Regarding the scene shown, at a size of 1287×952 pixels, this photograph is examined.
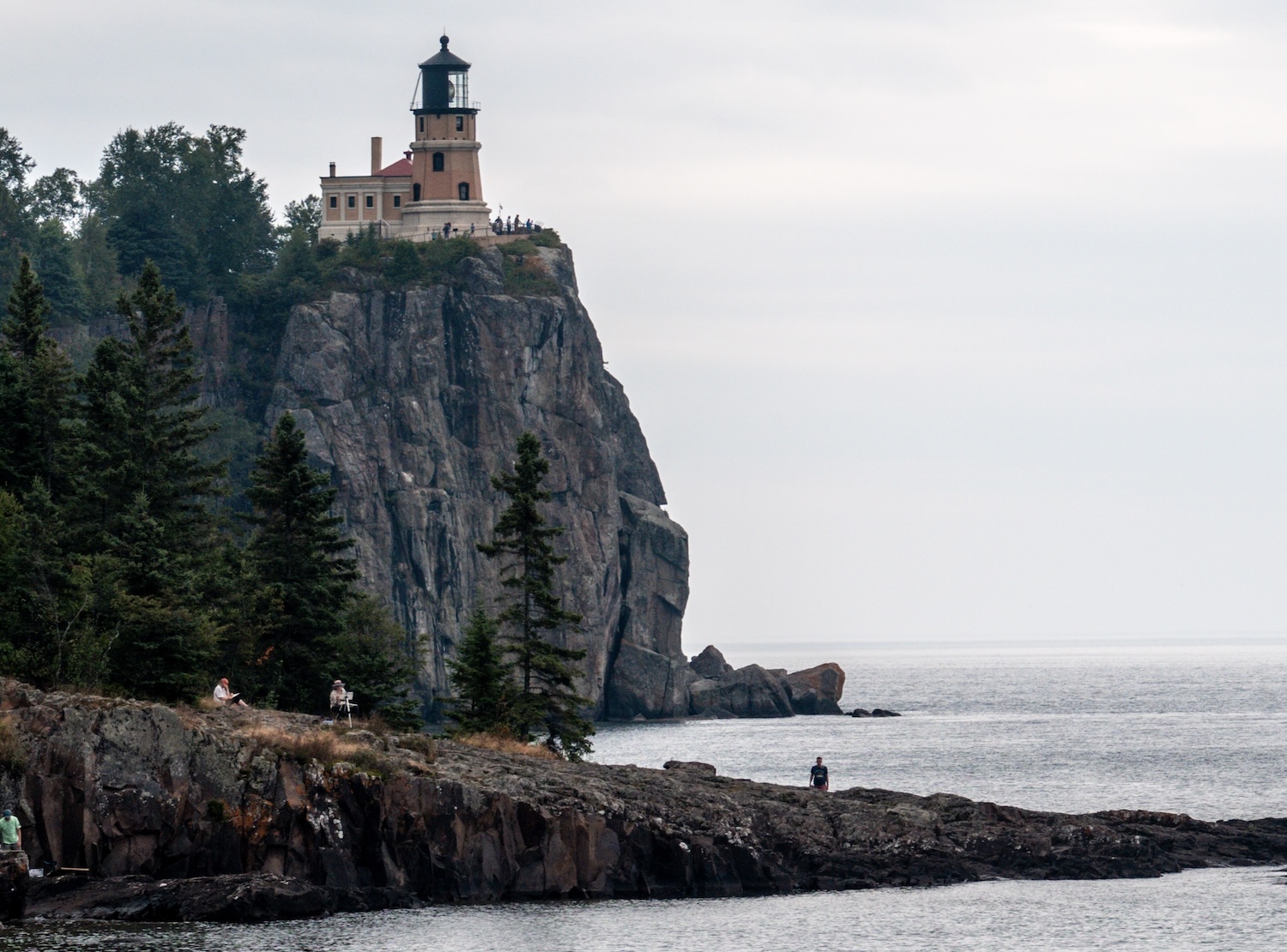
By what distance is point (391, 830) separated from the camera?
53719mm

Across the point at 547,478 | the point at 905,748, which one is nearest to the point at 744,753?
the point at 905,748

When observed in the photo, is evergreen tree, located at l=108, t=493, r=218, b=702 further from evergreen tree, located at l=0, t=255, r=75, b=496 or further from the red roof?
the red roof

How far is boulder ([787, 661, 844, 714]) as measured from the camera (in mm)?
167000

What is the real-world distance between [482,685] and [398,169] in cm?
10902

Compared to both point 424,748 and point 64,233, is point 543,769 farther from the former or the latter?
point 64,233

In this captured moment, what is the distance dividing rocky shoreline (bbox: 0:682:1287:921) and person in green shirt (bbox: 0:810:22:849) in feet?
3.18

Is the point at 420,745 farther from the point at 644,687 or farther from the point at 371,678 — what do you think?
the point at 644,687

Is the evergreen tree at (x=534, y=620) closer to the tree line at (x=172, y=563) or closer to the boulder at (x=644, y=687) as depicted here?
the tree line at (x=172, y=563)

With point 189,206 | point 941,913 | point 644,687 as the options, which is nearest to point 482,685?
point 941,913

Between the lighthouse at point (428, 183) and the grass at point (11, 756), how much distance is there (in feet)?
382

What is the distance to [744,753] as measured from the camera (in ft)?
375

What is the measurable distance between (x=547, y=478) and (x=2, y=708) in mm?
107660

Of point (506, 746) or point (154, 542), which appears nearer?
point (154, 542)

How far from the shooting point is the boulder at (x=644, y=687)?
159500 millimetres
